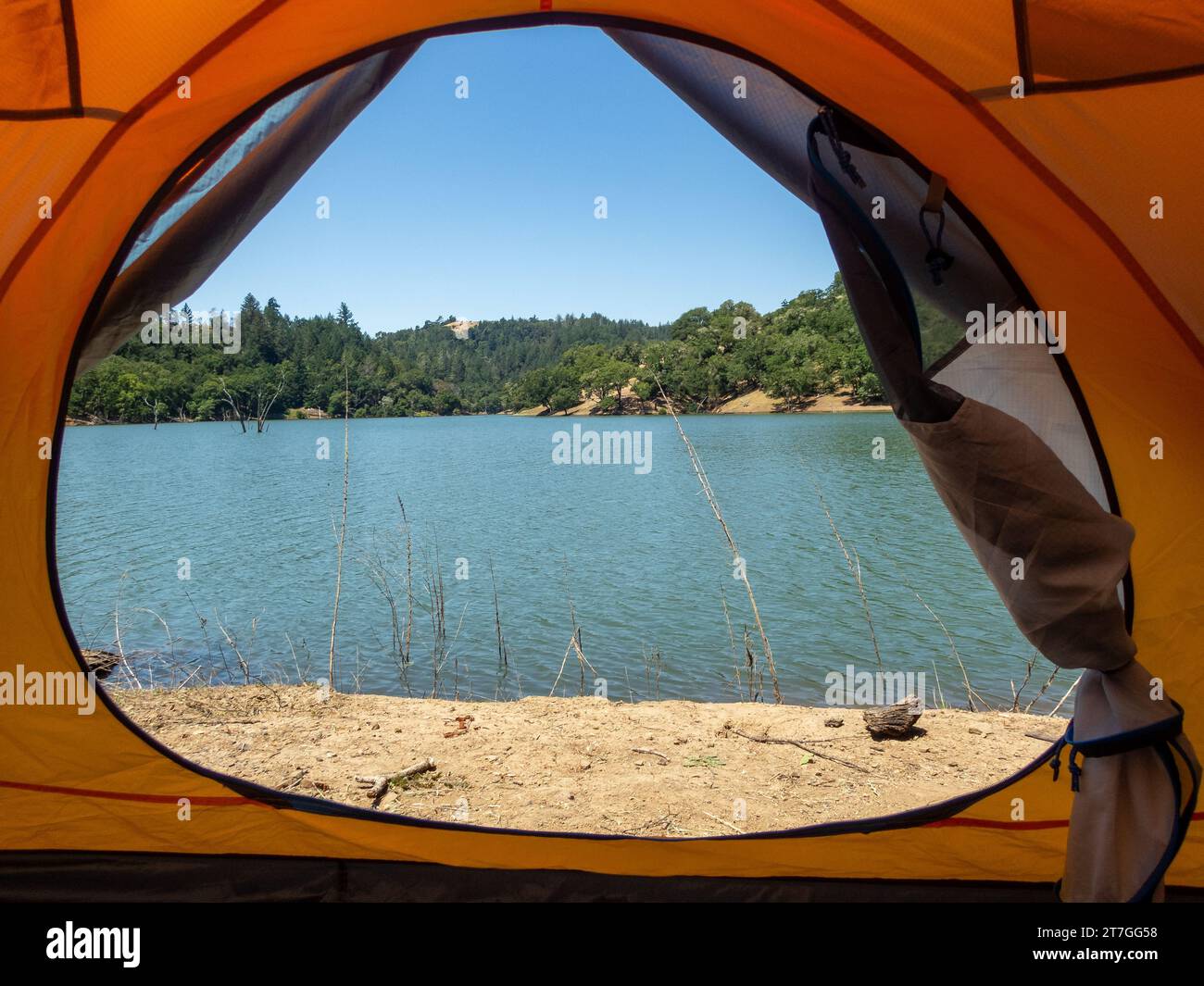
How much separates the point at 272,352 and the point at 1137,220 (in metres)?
63.9

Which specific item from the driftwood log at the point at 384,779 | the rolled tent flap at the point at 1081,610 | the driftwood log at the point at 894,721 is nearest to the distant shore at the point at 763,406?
the driftwood log at the point at 894,721

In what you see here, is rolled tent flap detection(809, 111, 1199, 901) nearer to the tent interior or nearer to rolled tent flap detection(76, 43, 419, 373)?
the tent interior

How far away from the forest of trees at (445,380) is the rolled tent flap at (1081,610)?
17.2 m

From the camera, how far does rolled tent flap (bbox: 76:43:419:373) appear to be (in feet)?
7.51

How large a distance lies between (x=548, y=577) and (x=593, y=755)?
256 inches

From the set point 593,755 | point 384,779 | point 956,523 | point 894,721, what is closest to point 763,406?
point 894,721

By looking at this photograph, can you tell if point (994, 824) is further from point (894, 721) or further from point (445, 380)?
point (445, 380)

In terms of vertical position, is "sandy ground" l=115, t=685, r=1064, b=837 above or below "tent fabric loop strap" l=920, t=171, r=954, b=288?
below

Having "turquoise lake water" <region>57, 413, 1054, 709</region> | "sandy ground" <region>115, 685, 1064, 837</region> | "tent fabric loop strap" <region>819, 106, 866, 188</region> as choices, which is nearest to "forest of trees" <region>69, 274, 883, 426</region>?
"turquoise lake water" <region>57, 413, 1054, 709</region>

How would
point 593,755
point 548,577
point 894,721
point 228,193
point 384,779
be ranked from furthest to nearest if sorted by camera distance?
point 548,577, point 894,721, point 593,755, point 384,779, point 228,193

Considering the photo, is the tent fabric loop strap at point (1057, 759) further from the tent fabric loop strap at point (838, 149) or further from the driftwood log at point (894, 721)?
the driftwood log at point (894, 721)

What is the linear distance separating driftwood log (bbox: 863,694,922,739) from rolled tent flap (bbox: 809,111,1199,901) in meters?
2.20

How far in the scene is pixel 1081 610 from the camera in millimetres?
1665
